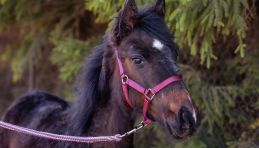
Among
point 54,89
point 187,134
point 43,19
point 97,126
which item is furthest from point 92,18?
point 187,134

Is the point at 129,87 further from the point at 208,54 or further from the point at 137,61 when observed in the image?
the point at 208,54

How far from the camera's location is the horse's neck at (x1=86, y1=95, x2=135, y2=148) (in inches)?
138

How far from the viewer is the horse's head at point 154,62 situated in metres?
3.06

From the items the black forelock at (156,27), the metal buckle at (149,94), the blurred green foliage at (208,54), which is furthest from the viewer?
the blurred green foliage at (208,54)

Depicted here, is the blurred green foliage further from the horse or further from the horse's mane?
the horse's mane

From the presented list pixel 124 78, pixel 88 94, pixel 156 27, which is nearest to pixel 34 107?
pixel 88 94

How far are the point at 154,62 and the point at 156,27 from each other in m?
0.30

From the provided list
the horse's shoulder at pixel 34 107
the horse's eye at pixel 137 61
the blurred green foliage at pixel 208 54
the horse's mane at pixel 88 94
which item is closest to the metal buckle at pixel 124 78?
the horse's eye at pixel 137 61

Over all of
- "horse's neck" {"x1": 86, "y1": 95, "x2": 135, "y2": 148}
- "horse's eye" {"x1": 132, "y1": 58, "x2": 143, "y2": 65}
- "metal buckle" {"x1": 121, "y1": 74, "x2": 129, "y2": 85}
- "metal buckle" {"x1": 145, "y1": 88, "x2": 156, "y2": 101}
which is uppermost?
"horse's eye" {"x1": 132, "y1": 58, "x2": 143, "y2": 65}

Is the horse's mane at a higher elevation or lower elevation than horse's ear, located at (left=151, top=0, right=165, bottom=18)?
lower

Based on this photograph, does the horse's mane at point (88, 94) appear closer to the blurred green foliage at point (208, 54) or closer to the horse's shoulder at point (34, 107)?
the horse's shoulder at point (34, 107)

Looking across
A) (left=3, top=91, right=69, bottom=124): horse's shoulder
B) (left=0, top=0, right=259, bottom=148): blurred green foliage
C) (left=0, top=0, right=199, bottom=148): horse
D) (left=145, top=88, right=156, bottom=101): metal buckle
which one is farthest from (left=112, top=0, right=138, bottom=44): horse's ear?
(left=3, top=91, right=69, bottom=124): horse's shoulder

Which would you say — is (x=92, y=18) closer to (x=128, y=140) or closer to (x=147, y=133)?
(x=147, y=133)

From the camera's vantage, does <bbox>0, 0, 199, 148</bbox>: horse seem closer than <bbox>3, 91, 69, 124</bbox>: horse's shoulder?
Yes
